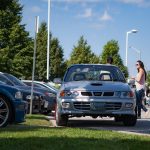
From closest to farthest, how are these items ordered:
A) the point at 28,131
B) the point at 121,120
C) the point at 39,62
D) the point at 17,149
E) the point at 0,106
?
the point at 17,149 → the point at 28,131 → the point at 0,106 → the point at 121,120 → the point at 39,62

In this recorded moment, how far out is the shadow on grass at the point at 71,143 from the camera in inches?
326

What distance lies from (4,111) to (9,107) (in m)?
0.14

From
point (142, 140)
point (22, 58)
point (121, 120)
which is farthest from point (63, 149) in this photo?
point (22, 58)

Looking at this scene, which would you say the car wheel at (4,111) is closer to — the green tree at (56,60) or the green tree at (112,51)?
the green tree at (112,51)

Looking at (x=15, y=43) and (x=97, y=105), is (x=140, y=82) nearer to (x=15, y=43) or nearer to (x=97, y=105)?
(x=97, y=105)

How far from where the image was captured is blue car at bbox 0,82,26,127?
11672 mm

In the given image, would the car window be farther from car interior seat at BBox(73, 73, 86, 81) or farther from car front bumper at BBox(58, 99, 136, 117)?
car front bumper at BBox(58, 99, 136, 117)

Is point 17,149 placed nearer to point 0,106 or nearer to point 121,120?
point 0,106

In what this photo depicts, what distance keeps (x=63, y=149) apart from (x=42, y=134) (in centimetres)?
199

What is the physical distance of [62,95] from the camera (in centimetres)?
1370

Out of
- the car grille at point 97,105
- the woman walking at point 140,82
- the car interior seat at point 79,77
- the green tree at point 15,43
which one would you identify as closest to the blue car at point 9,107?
the car grille at point 97,105

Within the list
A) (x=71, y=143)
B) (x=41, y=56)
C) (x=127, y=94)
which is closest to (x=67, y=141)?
(x=71, y=143)

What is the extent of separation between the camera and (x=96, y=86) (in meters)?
13.7

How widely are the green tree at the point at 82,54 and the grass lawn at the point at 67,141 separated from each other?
5899cm
